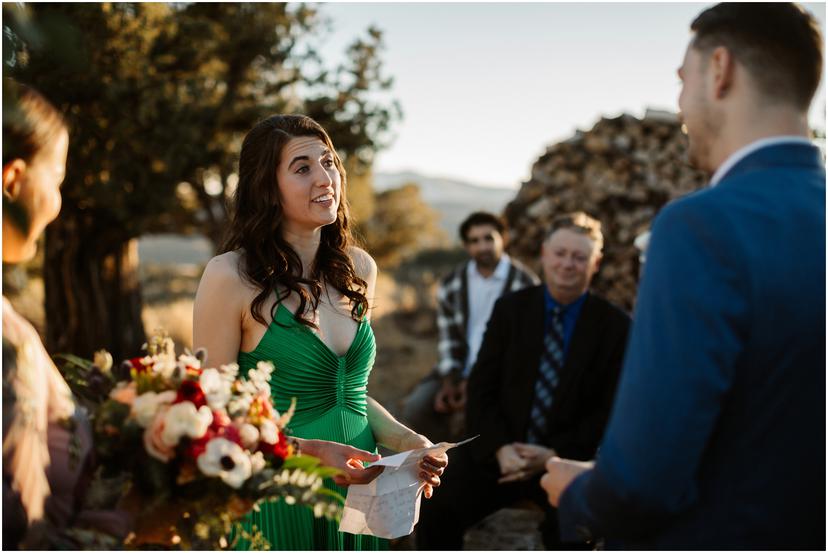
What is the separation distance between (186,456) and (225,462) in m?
0.08

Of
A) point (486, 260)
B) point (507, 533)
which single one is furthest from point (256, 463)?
point (486, 260)

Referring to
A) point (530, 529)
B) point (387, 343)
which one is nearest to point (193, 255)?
point (387, 343)

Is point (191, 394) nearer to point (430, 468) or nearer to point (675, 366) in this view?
point (675, 366)

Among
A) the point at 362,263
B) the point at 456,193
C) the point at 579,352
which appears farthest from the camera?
the point at 456,193

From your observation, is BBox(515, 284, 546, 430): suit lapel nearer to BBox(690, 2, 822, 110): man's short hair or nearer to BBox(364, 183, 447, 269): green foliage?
BBox(690, 2, 822, 110): man's short hair

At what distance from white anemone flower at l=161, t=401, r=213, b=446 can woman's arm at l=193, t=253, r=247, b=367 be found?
3.13ft

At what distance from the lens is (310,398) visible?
2770 millimetres

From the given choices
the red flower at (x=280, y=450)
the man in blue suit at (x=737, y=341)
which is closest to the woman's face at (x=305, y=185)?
the red flower at (x=280, y=450)

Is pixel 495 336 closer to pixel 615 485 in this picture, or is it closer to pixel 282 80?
pixel 615 485

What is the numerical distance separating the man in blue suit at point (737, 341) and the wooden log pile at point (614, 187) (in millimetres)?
5875

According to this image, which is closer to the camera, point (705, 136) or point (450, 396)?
point (705, 136)

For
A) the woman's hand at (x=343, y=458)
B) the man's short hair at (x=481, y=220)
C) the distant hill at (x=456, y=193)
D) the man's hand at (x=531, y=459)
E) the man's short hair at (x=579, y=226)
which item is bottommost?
the distant hill at (x=456, y=193)

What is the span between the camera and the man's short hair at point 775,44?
1602 millimetres

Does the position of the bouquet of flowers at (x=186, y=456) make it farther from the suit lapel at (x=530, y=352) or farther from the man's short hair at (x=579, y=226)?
the man's short hair at (x=579, y=226)
